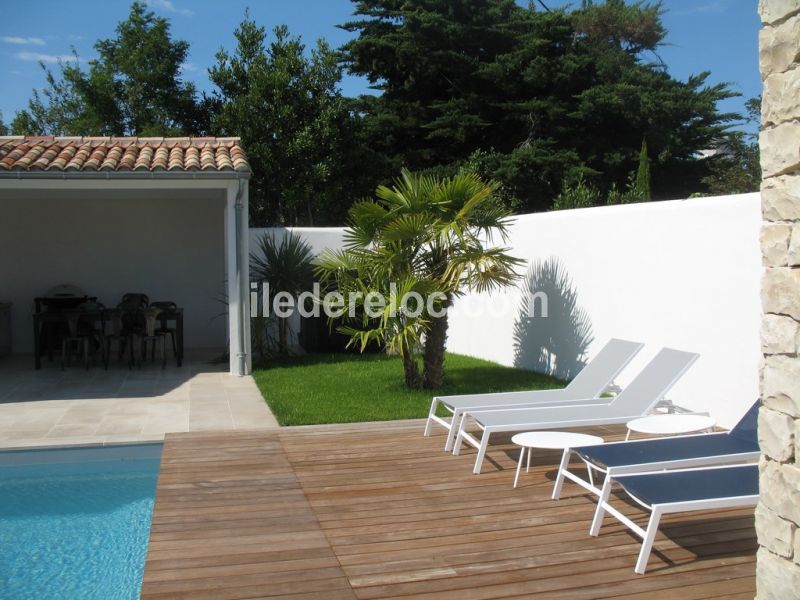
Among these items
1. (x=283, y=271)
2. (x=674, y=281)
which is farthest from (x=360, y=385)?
(x=674, y=281)

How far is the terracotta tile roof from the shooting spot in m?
11.2

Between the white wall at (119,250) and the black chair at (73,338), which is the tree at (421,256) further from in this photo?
the white wall at (119,250)

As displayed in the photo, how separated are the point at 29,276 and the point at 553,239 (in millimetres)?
10305

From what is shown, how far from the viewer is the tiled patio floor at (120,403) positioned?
8281 millimetres

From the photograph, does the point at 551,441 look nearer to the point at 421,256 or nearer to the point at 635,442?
the point at 635,442

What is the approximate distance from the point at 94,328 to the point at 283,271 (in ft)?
11.1

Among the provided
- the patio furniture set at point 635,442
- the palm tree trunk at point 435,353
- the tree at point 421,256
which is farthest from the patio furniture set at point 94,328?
the patio furniture set at point 635,442

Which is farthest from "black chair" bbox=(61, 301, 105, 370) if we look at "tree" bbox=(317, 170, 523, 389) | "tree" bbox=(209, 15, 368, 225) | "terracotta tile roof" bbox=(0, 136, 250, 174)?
"tree" bbox=(209, 15, 368, 225)

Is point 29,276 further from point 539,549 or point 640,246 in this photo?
point 539,549

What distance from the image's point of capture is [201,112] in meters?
26.5

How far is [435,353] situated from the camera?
10328 millimetres

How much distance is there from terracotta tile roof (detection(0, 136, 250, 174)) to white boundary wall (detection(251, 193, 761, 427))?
16.3ft

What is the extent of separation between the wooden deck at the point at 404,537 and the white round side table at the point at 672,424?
2.62ft

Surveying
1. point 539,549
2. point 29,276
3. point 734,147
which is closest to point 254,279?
point 29,276
